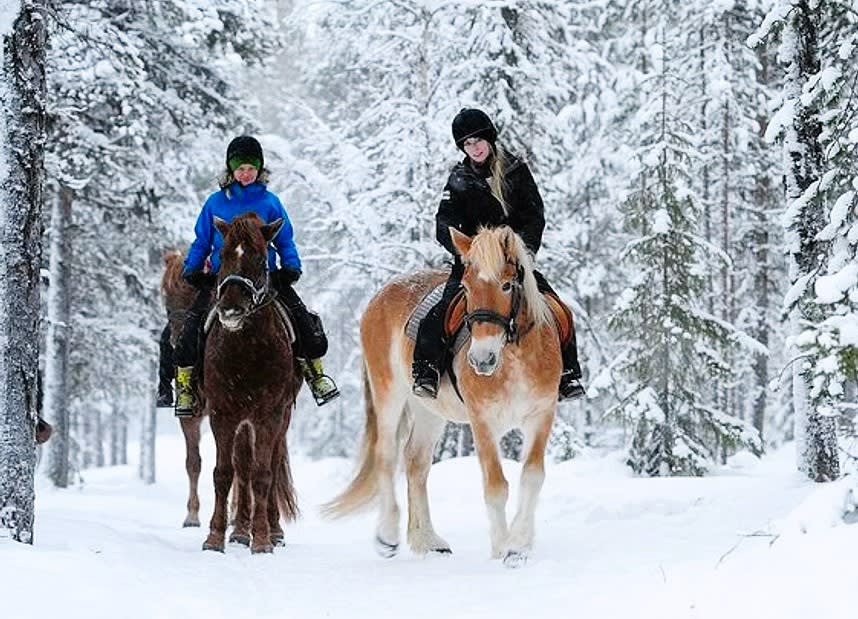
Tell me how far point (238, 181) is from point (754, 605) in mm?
6039

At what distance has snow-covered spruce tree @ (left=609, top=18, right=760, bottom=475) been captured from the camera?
1502 cm

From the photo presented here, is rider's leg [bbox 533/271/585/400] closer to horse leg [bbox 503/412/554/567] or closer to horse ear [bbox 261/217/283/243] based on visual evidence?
horse leg [bbox 503/412/554/567]

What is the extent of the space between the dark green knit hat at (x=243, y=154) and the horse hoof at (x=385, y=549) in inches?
135

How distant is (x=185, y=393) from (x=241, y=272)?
1.30 m

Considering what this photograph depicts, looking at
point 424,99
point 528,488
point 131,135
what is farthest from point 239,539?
point 424,99

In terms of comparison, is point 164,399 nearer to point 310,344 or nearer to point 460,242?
point 310,344

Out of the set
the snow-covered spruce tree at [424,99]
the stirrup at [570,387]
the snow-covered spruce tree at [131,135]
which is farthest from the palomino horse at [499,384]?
the snow-covered spruce tree at [424,99]

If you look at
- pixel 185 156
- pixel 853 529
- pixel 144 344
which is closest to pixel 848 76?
pixel 853 529

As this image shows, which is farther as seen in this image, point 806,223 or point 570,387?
point 806,223

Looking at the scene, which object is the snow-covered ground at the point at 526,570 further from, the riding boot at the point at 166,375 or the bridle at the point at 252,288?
the bridle at the point at 252,288

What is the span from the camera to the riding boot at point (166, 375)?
415 inches

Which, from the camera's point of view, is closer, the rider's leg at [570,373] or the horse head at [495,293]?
the horse head at [495,293]

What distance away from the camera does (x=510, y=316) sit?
7105 millimetres

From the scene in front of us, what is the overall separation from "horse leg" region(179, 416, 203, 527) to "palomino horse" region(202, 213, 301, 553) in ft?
9.43
